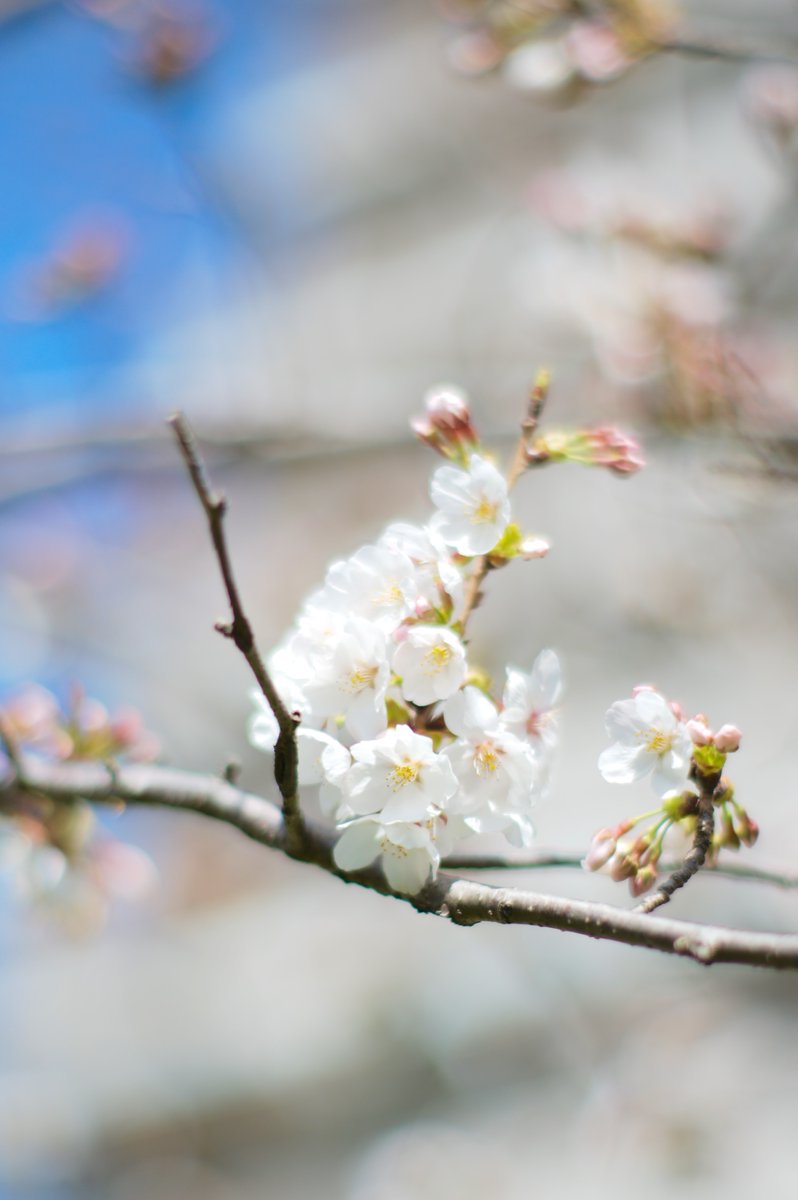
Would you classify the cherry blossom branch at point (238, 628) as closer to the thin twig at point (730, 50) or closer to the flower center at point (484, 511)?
the flower center at point (484, 511)

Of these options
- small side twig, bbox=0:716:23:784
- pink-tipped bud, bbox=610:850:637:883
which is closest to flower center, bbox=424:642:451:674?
pink-tipped bud, bbox=610:850:637:883

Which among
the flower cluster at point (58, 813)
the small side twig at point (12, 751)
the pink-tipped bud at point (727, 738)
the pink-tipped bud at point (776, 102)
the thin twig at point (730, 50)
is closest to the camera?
the pink-tipped bud at point (727, 738)

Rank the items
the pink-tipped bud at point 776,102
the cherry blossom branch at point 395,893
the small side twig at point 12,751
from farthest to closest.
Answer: the pink-tipped bud at point 776,102, the small side twig at point 12,751, the cherry blossom branch at point 395,893

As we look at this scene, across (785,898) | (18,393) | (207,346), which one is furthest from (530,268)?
(207,346)

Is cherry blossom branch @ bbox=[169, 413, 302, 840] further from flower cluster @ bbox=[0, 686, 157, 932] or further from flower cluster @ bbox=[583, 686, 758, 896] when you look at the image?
flower cluster @ bbox=[0, 686, 157, 932]

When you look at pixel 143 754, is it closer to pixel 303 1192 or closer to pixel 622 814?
pixel 622 814

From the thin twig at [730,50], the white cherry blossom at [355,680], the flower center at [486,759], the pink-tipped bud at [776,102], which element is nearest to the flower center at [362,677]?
the white cherry blossom at [355,680]
